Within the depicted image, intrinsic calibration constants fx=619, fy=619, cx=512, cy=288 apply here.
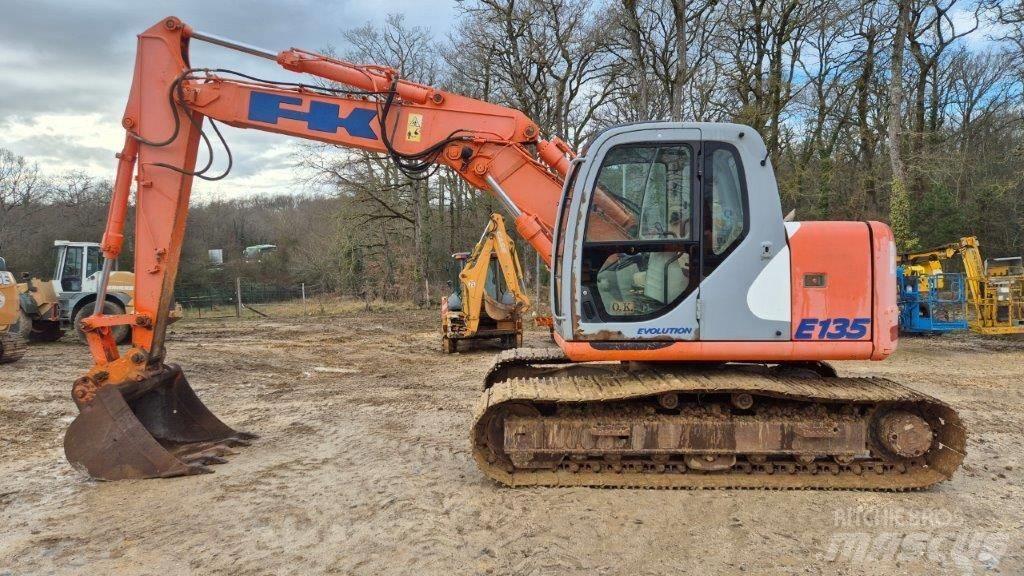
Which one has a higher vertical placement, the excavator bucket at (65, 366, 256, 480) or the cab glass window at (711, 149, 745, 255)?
the cab glass window at (711, 149, 745, 255)

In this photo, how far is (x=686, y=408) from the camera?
459 cm

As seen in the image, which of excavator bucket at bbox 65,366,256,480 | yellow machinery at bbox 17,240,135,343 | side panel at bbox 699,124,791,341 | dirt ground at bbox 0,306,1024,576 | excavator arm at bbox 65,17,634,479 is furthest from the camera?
yellow machinery at bbox 17,240,135,343

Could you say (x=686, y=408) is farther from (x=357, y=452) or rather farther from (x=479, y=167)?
(x=357, y=452)

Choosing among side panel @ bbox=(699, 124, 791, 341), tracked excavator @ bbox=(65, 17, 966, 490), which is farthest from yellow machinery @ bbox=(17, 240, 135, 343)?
side panel @ bbox=(699, 124, 791, 341)

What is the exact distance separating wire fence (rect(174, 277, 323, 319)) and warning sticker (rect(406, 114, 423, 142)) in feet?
70.6

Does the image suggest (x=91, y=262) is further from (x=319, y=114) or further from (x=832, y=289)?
(x=832, y=289)

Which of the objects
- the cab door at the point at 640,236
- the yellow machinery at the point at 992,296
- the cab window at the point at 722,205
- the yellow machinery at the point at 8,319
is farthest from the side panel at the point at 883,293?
the yellow machinery at the point at 8,319

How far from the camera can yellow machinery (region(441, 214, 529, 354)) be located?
41.2 ft

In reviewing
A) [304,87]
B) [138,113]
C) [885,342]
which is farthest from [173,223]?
[885,342]

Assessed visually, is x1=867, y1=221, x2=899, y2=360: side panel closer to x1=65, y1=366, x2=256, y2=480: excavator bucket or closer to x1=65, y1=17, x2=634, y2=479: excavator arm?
x1=65, y1=17, x2=634, y2=479: excavator arm

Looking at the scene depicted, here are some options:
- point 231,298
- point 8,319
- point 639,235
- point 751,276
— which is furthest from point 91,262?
point 751,276

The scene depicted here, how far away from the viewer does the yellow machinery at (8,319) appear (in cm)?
1138

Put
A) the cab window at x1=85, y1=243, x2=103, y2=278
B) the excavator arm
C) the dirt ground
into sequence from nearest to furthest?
the dirt ground, the excavator arm, the cab window at x1=85, y1=243, x2=103, y2=278

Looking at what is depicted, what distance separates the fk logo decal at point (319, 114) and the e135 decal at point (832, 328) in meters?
3.73
